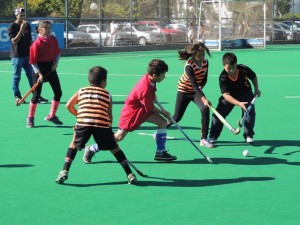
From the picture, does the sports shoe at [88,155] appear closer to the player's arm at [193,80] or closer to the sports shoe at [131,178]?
the sports shoe at [131,178]

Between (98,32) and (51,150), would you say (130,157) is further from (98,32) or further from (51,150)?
(98,32)

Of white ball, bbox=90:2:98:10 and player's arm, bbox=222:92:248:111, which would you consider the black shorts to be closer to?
player's arm, bbox=222:92:248:111

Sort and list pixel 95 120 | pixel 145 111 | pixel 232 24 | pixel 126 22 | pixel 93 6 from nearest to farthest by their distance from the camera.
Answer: pixel 95 120 < pixel 145 111 < pixel 93 6 < pixel 126 22 < pixel 232 24

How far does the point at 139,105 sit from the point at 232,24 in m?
30.6

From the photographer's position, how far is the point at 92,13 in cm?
3672

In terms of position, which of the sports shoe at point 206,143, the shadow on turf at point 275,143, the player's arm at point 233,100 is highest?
the player's arm at point 233,100

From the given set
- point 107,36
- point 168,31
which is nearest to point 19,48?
point 107,36

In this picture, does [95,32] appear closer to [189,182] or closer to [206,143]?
[206,143]

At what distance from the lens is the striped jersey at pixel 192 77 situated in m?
9.53

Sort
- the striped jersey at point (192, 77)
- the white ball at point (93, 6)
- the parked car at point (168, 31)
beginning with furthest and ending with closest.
Answer: the parked car at point (168, 31) < the white ball at point (93, 6) < the striped jersey at point (192, 77)

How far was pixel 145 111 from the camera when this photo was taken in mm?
8258

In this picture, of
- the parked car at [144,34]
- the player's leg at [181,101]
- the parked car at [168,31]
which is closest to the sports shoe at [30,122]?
the player's leg at [181,101]

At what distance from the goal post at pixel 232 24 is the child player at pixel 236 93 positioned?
88.0ft

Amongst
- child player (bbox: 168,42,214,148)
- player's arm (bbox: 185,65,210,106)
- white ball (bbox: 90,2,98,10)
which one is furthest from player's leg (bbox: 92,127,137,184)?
white ball (bbox: 90,2,98,10)
